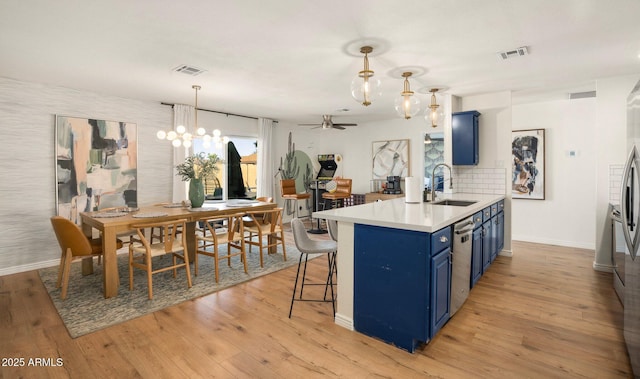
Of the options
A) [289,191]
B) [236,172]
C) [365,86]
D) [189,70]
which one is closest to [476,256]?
[365,86]

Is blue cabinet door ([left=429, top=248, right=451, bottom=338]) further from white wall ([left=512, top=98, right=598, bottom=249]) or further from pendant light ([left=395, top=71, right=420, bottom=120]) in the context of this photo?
white wall ([left=512, top=98, right=598, bottom=249])

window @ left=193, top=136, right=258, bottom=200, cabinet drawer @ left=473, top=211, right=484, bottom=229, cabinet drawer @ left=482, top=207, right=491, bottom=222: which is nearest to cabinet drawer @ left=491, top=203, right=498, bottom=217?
cabinet drawer @ left=482, top=207, right=491, bottom=222

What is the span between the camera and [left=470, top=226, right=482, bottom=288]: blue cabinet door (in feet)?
10.3

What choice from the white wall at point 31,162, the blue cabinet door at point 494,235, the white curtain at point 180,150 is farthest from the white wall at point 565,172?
the white wall at point 31,162

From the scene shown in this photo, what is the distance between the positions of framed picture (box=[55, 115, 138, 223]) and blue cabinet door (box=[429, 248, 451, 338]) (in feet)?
15.3

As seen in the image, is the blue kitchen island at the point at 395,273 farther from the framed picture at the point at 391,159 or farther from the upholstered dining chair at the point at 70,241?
the framed picture at the point at 391,159

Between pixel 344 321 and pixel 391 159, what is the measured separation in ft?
16.9

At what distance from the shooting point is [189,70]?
356cm

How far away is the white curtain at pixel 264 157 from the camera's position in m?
6.76

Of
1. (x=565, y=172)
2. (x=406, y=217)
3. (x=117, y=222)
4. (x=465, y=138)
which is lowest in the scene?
(x=117, y=222)

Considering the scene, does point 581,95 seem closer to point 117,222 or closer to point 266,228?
point 266,228

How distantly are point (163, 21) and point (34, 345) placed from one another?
101 inches

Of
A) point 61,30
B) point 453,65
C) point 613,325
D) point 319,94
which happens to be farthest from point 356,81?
point 613,325

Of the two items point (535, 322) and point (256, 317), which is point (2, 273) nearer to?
point (256, 317)
